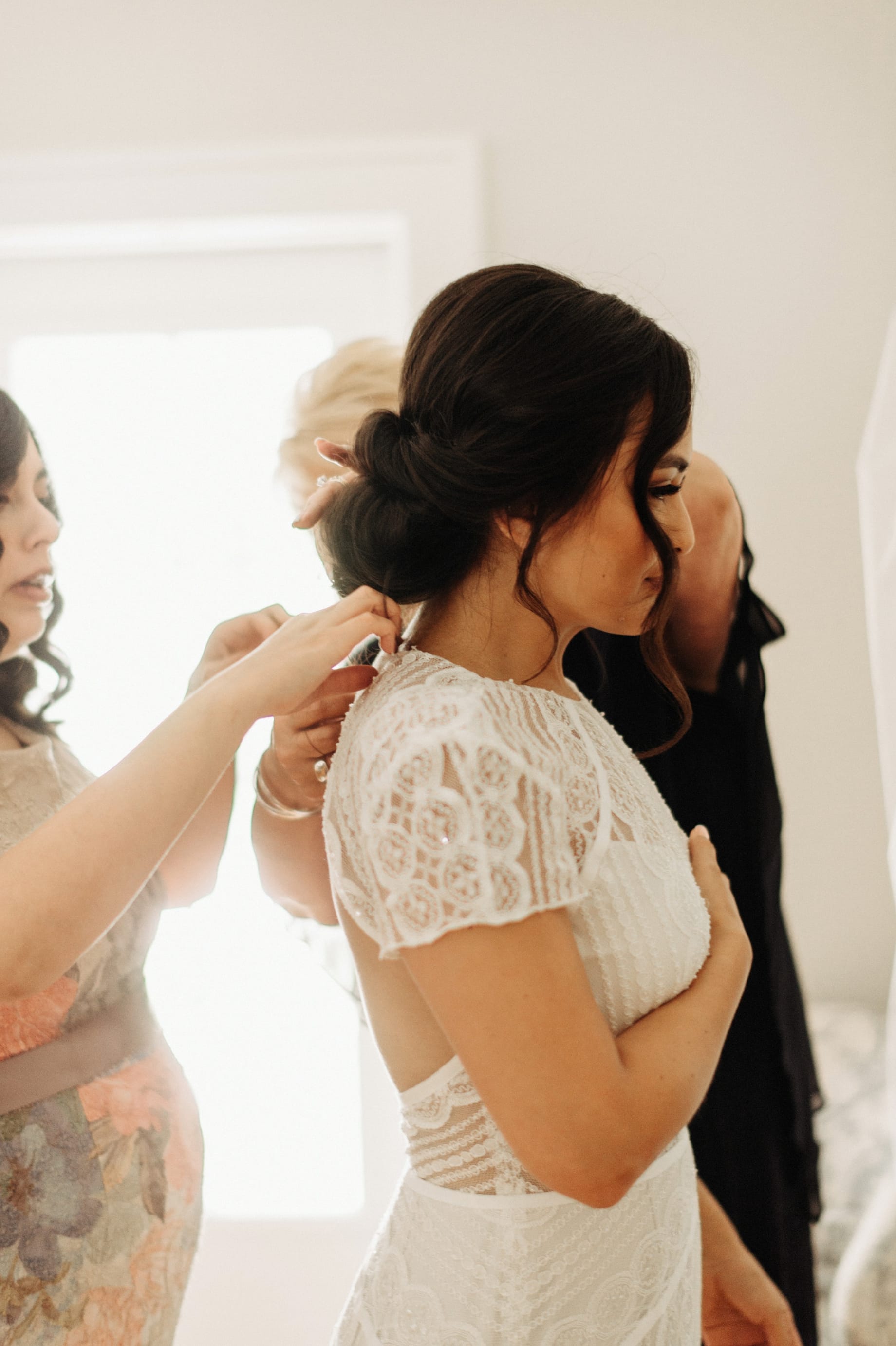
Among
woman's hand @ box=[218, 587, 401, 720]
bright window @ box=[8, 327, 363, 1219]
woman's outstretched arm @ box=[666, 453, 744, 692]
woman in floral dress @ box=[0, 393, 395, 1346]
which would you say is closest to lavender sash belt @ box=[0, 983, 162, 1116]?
woman in floral dress @ box=[0, 393, 395, 1346]

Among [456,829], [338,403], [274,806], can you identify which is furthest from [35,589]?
[456,829]

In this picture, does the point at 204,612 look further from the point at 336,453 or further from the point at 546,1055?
the point at 546,1055

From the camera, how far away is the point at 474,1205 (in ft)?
2.48

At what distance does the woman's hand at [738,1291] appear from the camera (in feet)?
3.25

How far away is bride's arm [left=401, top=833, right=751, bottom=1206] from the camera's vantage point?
2.10ft

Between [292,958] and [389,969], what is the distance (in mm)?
1289

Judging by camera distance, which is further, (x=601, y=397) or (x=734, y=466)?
(x=734, y=466)

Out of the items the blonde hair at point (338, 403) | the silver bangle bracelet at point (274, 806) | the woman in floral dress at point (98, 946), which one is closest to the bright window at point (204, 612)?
the blonde hair at point (338, 403)

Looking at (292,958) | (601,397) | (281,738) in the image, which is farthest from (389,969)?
(292,958)

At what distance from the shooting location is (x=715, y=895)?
2.76ft

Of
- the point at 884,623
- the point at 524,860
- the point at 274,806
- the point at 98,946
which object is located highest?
the point at 524,860

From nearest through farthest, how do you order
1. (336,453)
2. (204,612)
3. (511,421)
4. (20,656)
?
(511,421) → (336,453) → (20,656) → (204,612)

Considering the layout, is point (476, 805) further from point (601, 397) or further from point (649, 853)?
point (601, 397)

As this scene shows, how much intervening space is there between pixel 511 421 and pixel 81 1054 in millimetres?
723
